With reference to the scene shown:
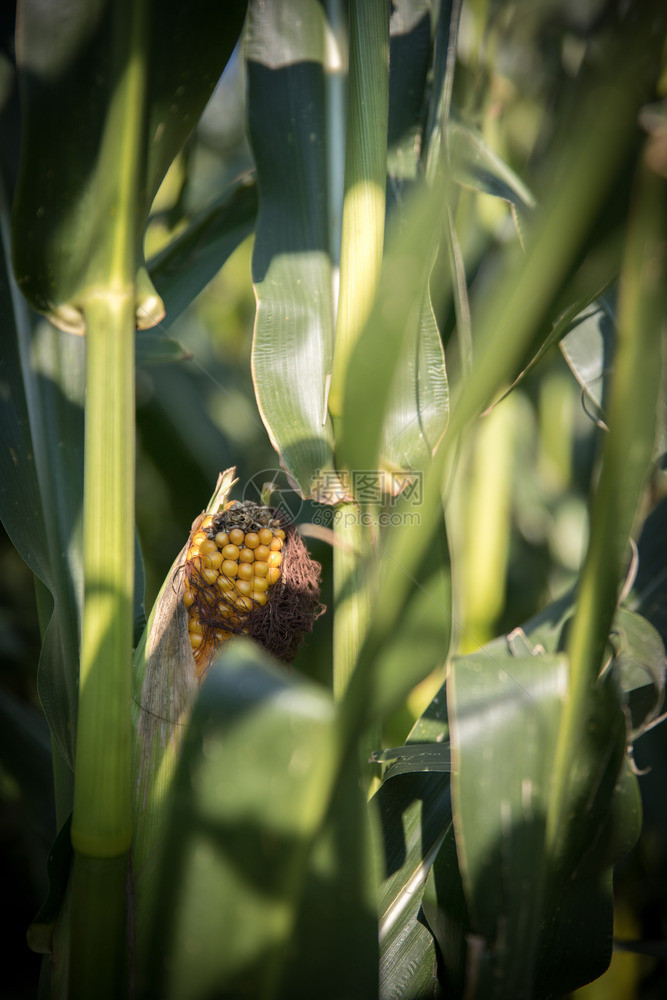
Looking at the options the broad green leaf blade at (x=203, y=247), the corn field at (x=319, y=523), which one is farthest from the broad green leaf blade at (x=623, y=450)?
the broad green leaf blade at (x=203, y=247)

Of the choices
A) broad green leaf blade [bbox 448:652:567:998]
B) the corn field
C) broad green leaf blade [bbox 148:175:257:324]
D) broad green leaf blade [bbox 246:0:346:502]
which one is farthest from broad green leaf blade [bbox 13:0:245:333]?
broad green leaf blade [bbox 448:652:567:998]

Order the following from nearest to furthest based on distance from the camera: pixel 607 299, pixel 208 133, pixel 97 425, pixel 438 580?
pixel 97 425 → pixel 438 580 → pixel 607 299 → pixel 208 133

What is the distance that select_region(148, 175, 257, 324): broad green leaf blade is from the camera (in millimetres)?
655

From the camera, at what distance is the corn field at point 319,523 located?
24cm

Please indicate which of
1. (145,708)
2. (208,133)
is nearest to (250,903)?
(145,708)

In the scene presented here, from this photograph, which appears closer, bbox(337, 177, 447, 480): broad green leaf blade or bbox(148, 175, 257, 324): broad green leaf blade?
bbox(337, 177, 447, 480): broad green leaf blade

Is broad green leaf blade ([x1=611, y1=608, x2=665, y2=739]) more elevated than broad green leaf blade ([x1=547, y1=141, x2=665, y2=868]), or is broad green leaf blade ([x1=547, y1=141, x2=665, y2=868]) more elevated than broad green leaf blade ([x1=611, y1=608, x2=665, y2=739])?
broad green leaf blade ([x1=547, y1=141, x2=665, y2=868])

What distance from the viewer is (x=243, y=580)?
20.0 inches

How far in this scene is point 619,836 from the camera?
1.28 ft

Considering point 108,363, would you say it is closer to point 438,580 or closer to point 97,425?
point 97,425

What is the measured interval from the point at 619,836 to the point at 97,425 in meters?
0.42

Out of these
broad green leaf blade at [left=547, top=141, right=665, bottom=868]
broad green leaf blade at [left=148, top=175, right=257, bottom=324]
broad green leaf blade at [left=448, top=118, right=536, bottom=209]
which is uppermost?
broad green leaf blade at [left=448, top=118, right=536, bottom=209]

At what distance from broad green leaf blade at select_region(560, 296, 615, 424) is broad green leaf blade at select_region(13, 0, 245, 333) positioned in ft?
1.42

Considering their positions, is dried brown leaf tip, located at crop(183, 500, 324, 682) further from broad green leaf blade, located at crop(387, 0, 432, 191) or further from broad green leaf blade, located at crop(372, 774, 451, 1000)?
broad green leaf blade, located at crop(387, 0, 432, 191)
